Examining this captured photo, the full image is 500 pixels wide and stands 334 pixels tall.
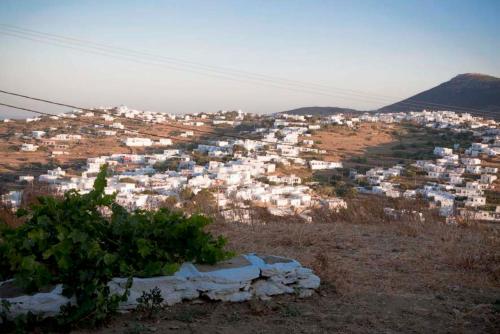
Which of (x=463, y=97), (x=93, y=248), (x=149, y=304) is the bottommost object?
(x=149, y=304)

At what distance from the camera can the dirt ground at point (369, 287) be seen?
4.07 meters

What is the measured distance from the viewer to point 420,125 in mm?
38969

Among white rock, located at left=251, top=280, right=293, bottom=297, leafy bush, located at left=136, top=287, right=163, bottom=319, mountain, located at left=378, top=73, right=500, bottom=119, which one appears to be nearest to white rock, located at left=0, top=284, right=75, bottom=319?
leafy bush, located at left=136, top=287, right=163, bottom=319

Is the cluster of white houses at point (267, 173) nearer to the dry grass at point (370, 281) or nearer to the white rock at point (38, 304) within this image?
the dry grass at point (370, 281)

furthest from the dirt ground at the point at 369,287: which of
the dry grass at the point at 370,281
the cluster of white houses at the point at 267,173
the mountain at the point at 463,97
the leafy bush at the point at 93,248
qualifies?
the mountain at the point at 463,97

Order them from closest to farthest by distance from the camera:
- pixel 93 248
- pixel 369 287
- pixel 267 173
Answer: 1. pixel 93 248
2. pixel 369 287
3. pixel 267 173

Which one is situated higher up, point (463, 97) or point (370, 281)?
point (463, 97)

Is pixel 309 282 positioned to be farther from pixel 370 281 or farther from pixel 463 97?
pixel 463 97

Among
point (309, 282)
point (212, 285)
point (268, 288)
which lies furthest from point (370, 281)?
point (212, 285)

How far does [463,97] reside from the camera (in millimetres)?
48750

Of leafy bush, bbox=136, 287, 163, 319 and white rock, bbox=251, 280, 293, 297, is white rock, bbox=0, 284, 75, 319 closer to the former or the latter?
leafy bush, bbox=136, 287, 163, 319

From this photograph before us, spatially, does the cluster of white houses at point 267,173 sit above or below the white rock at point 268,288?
below

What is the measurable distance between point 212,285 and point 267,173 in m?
20.2

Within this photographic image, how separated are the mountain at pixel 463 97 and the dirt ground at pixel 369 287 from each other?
3705cm
